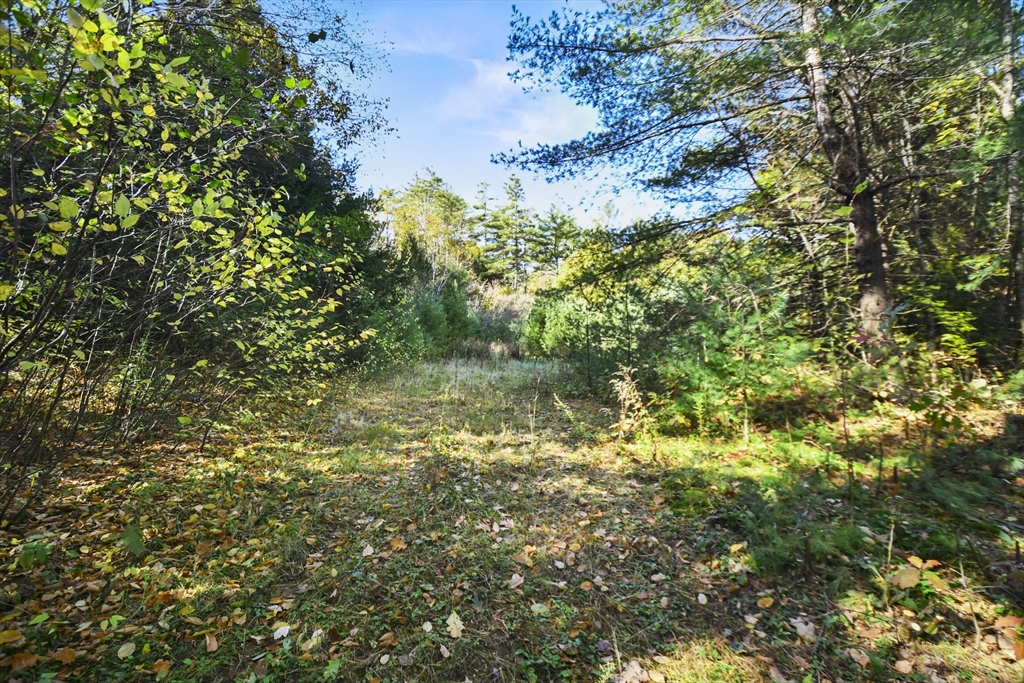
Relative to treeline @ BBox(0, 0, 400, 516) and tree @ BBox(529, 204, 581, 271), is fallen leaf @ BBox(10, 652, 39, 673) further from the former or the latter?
tree @ BBox(529, 204, 581, 271)

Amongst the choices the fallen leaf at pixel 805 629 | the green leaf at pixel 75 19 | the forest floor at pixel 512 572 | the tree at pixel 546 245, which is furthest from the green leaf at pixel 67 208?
the tree at pixel 546 245

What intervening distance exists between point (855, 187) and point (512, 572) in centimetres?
594

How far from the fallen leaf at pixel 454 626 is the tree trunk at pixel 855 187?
569 cm

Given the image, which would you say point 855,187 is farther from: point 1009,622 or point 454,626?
point 454,626

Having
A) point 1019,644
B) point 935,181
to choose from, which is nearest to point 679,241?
point 935,181

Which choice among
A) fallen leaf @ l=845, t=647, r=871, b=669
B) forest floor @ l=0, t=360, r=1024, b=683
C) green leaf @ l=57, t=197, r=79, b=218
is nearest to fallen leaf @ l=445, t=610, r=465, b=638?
forest floor @ l=0, t=360, r=1024, b=683

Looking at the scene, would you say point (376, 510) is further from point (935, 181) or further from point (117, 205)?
point (935, 181)

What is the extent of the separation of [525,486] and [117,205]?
11.9 feet

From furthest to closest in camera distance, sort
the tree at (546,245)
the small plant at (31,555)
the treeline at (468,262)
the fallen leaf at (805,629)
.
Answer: the tree at (546,245) → the treeline at (468,262) → the fallen leaf at (805,629) → the small plant at (31,555)

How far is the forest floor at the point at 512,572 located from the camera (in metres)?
2.23

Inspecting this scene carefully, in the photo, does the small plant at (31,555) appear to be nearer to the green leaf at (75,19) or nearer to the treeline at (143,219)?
the treeline at (143,219)

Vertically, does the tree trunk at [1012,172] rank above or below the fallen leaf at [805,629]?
above

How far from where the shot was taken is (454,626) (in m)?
2.54

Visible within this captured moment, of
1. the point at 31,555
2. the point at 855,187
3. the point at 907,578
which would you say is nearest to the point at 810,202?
the point at 855,187
